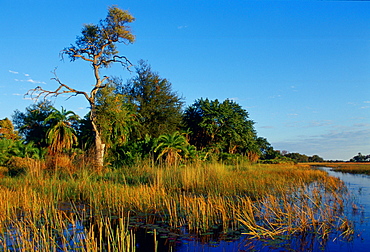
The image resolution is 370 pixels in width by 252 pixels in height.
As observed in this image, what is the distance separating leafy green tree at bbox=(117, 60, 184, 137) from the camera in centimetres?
2273

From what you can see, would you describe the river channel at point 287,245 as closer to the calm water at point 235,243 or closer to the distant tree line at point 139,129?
the calm water at point 235,243

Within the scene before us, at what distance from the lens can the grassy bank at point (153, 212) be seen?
218 inches

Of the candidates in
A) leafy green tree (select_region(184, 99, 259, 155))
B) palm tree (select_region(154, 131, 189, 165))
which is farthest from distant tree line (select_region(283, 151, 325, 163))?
palm tree (select_region(154, 131, 189, 165))

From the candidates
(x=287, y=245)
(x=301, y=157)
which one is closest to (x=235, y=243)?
(x=287, y=245)

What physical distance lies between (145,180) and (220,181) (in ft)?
9.31

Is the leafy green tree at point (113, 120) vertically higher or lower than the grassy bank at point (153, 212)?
higher

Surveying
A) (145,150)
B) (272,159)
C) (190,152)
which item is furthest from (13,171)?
(272,159)

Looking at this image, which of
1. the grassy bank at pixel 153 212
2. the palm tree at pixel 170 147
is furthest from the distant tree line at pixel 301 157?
the grassy bank at pixel 153 212

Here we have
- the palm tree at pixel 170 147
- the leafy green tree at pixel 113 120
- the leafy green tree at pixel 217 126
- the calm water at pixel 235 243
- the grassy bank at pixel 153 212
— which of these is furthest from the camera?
the leafy green tree at pixel 217 126

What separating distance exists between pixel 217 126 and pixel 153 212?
55.0 ft

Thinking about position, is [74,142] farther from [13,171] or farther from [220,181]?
[220,181]

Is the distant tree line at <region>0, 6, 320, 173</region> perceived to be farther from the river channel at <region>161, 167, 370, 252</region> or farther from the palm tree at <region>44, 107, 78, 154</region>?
the river channel at <region>161, 167, 370, 252</region>

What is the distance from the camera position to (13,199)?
8070 mm

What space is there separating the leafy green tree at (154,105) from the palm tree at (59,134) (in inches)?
185
